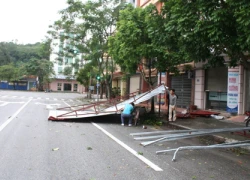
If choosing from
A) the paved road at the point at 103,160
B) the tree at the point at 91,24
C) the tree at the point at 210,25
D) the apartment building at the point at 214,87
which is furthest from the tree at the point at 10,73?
the tree at the point at 210,25

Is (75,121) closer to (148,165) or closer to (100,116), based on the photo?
(100,116)

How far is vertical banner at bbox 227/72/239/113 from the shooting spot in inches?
584

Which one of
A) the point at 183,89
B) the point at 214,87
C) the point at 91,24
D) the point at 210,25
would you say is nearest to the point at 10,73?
the point at 91,24

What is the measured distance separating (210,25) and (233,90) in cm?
824

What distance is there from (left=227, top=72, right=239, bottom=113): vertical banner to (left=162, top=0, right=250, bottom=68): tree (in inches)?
234

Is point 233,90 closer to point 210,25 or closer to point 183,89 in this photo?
point 183,89

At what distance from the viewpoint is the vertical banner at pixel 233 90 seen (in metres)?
14.8

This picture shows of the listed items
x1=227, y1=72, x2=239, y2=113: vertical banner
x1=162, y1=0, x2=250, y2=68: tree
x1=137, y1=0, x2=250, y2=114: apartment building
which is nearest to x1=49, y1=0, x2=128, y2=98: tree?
x1=137, y1=0, x2=250, y2=114: apartment building

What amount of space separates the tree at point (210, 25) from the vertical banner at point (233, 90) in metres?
5.94

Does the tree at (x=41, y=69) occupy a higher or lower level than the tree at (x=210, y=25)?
higher

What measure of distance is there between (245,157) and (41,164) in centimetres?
539

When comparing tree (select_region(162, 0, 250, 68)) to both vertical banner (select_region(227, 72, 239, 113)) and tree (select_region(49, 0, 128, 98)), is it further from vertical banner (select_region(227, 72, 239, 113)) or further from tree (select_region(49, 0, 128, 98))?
tree (select_region(49, 0, 128, 98))

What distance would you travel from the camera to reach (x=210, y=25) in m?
7.81

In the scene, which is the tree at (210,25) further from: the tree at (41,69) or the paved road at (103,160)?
the tree at (41,69)
